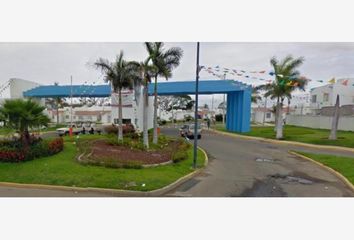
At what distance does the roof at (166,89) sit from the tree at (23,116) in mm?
17805

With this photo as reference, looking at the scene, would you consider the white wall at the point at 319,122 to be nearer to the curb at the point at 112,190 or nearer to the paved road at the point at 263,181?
the paved road at the point at 263,181

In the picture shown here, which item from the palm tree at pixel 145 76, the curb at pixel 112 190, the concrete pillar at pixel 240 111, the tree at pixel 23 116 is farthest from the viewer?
the concrete pillar at pixel 240 111

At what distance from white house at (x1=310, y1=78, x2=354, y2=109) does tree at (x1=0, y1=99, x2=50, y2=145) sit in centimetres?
3568

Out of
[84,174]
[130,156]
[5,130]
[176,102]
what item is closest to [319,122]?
[130,156]

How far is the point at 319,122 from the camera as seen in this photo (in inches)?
1250

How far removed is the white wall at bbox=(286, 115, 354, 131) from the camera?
26.9 m

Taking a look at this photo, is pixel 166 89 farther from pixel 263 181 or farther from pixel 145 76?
pixel 263 181

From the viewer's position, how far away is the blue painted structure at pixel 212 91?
2678cm

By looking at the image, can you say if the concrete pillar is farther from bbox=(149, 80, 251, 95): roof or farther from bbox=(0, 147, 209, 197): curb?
bbox=(0, 147, 209, 197): curb

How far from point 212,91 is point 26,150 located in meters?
19.8

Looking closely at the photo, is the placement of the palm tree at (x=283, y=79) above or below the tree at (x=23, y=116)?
above

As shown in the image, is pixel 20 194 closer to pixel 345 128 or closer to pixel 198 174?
pixel 198 174

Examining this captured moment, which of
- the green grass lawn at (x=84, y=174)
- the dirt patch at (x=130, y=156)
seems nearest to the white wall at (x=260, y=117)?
the dirt patch at (x=130, y=156)

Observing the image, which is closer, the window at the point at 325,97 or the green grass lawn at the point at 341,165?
the green grass lawn at the point at 341,165
